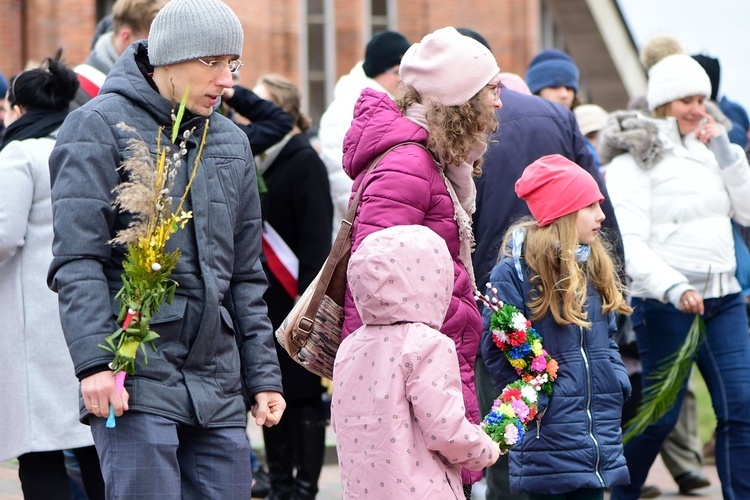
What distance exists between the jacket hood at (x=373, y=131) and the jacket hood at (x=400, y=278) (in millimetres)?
556

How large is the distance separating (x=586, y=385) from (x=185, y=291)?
6.08ft

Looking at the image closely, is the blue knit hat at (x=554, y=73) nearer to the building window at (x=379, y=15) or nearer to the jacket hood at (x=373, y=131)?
the jacket hood at (x=373, y=131)

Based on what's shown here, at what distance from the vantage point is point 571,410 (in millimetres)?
5535

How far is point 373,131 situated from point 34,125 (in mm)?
1741

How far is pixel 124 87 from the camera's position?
454 centimetres

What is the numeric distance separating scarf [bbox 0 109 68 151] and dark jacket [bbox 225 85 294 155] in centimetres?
140

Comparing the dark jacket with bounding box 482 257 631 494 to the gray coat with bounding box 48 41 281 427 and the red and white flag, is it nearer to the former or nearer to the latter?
the gray coat with bounding box 48 41 281 427

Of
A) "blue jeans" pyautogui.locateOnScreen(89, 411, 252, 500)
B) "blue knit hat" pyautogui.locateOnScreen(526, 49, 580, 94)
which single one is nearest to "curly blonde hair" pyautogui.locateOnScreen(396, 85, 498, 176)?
"blue jeans" pyautogui.locateOnScreen(89, 411, 252, 500)

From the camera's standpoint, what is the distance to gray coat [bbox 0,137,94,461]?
579 centimetres

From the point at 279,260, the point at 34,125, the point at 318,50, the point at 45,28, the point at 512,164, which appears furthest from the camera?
the point at 318,50

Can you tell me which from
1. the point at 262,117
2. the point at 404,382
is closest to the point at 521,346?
the point at 404,382

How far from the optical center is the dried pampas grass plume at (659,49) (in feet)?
29.1

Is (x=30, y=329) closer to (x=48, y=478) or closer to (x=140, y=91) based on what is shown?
(x=48, y=478)

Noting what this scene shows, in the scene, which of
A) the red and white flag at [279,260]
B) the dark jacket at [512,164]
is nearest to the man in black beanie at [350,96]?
the red and white flag at [279,260]
